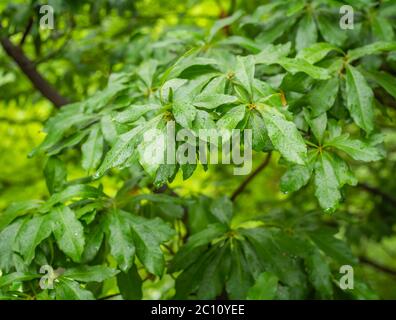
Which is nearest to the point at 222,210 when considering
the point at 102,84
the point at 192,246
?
the point at 192,246

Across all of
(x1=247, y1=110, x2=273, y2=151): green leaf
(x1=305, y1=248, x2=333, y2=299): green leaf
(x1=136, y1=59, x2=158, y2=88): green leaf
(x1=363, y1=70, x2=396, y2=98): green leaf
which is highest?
(x1=136, y1=59, x2=158, y2=88): green leaf

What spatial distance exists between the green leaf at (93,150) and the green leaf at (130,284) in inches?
11.5

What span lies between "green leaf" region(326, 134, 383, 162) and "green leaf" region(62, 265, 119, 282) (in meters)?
0.60

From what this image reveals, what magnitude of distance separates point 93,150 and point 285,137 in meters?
0.60

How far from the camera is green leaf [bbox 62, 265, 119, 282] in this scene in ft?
4.15

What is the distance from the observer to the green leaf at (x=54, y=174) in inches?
60.8

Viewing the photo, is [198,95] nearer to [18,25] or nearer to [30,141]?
[18,25]

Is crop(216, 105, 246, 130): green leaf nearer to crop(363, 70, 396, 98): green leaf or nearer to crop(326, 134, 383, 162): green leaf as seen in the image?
crop(326, 134, 383, 162): green leaf

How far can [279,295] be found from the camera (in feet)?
4.88

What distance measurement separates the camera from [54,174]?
1545 millimetres

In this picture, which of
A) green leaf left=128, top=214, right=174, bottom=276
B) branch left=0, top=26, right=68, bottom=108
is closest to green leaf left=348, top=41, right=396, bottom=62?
green leaf left=128, top=214, right=174, bottom=276

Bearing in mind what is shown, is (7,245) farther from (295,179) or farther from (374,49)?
(374,49)

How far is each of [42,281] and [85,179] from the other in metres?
0.45
